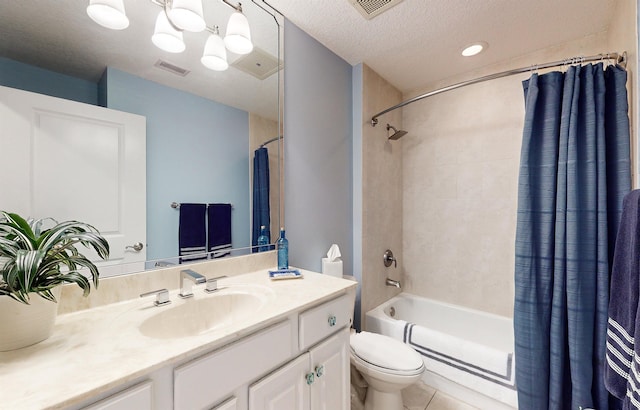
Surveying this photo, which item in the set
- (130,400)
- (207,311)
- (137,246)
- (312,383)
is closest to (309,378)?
(312,383)

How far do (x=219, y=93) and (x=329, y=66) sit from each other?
87 centimetres

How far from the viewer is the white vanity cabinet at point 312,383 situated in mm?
837

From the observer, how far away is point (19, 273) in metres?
0.60

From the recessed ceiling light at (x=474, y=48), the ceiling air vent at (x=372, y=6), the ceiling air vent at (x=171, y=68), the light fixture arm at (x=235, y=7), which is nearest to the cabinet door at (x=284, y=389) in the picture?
the ceiling air vent at (x=171, y=68)

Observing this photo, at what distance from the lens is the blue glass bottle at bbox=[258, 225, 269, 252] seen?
144 cm

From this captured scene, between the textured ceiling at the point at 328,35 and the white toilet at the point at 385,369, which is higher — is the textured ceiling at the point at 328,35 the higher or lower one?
the higher one

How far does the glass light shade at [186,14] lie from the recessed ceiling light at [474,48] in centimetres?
171

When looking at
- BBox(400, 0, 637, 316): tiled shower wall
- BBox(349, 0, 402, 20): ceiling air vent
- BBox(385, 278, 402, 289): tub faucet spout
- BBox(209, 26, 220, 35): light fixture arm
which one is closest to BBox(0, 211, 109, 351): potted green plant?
BBox(209, 26, 220, 35): light fixture arm

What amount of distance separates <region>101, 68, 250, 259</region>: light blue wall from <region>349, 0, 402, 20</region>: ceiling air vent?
0.84 m

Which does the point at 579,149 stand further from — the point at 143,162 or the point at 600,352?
the point at 143,162

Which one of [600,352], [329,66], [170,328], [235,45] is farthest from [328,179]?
[600,352]

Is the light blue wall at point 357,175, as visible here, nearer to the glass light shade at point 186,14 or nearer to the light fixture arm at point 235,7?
the light fixture arm at point 235,7

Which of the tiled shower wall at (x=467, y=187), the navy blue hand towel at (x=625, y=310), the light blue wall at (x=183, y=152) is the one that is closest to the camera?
the navy blue hand towel at (x=625, y=310)

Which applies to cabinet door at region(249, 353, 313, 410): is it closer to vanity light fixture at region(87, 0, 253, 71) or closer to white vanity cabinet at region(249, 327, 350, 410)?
white vanity cabinet at region(249, 327, 350, 410)
